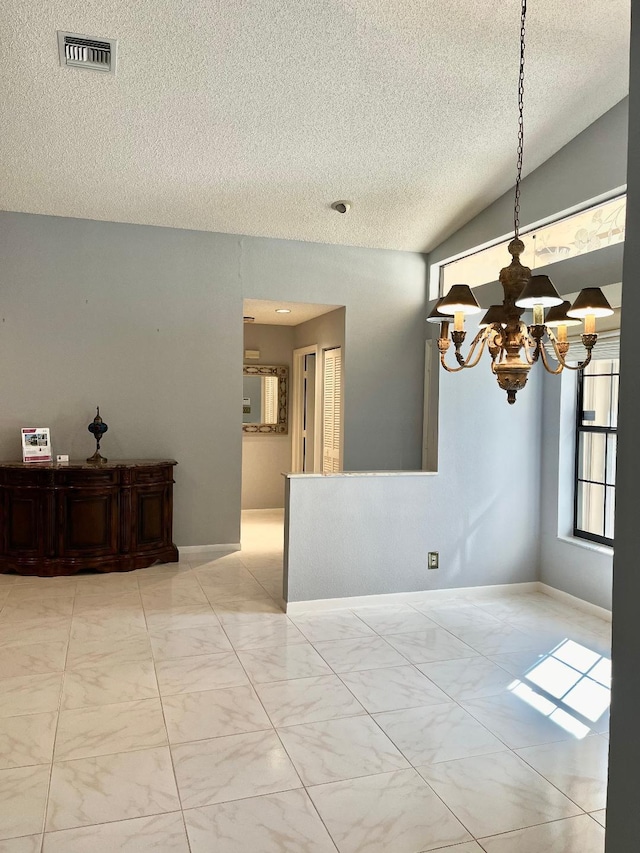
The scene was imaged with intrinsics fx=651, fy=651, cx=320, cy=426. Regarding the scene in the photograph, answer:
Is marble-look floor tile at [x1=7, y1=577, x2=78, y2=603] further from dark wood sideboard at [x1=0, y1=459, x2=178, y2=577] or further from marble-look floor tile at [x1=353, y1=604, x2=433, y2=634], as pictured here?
marble-look floor tile at [x1=353, y1=604, x2=433, y2=634]

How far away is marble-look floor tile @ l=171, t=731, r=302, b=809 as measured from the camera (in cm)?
236

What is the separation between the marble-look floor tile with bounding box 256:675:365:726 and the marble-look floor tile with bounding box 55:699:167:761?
514 mm

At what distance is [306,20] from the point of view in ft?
11.6

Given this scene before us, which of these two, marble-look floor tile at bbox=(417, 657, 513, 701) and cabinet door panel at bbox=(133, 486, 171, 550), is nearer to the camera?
marble-look floor tile at bbox=(417, 657, 513, 701)

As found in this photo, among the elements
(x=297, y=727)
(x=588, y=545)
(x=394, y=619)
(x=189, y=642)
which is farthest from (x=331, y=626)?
(x=588, y=545)

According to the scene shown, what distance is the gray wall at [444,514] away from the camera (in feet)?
14.6

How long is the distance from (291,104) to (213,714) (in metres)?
3.62

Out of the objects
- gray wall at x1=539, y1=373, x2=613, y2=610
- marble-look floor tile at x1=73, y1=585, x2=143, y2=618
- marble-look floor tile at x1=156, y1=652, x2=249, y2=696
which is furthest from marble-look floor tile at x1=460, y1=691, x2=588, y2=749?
marble-look floor tile at x1=73, y1=585, x2=143, y2=618

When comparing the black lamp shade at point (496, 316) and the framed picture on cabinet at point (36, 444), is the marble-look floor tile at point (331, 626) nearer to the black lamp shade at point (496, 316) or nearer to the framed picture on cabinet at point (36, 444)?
the black lamp shade at point (496, 316)

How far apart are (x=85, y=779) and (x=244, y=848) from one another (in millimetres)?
734

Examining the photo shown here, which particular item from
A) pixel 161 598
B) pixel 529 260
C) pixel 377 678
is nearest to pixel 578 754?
pixel 377 678

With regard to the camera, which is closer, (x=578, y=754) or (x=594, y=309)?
(x=578, y=754)

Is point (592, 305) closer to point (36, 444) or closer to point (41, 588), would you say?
point (41, 588)

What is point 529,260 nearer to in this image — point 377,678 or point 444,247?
point 444,247
